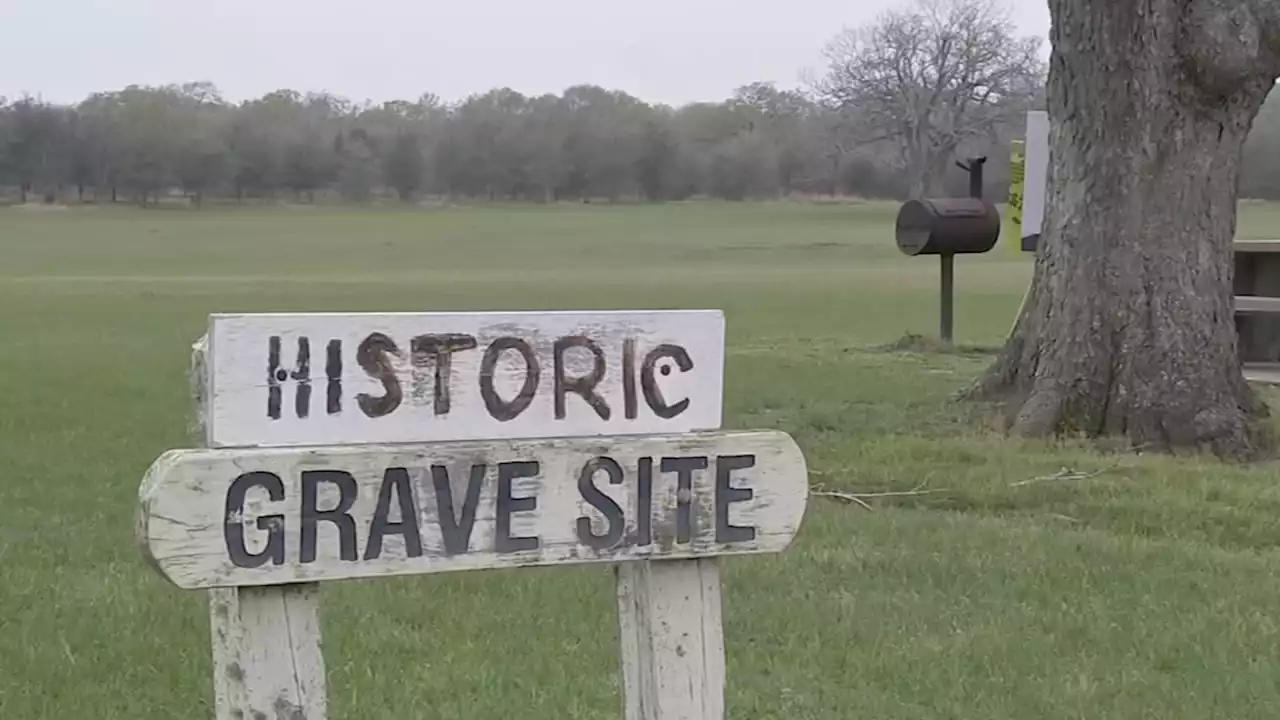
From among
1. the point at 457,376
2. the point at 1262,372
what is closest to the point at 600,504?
the point at 457,376

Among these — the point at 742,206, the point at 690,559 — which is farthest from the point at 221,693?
the point at 742,206

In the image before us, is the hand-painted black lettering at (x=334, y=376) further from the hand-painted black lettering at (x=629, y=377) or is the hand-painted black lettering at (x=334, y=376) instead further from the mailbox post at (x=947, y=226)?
the mailbox post at (x=947, y=226)

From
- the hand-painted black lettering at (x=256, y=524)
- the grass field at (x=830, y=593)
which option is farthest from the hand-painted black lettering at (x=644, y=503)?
the grass field at (x=830, y=593)

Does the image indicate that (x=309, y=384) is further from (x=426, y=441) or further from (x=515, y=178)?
(x=515, y=178)

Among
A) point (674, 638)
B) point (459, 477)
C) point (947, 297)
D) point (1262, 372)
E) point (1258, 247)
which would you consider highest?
point (459, 477)

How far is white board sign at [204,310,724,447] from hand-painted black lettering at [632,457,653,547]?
0.09 metres

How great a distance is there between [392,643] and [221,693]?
6.80 ft

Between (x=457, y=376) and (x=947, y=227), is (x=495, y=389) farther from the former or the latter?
(x=947, y=227)

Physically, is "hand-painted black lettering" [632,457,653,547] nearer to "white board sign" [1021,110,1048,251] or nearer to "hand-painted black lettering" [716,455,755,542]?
"hand-painted black lettering" [716,455,755,542]

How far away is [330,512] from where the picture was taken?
2.80 m

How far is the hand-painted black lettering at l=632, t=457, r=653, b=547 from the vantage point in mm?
3010

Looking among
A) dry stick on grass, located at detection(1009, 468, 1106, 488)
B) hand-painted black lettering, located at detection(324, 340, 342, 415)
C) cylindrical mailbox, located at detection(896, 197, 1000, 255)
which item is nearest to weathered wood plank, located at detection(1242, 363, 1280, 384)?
cylindrical mailbox, located at detection(896, 197, 1000, 255)

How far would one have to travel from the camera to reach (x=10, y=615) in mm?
5188

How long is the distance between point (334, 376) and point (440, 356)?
0.62ft
